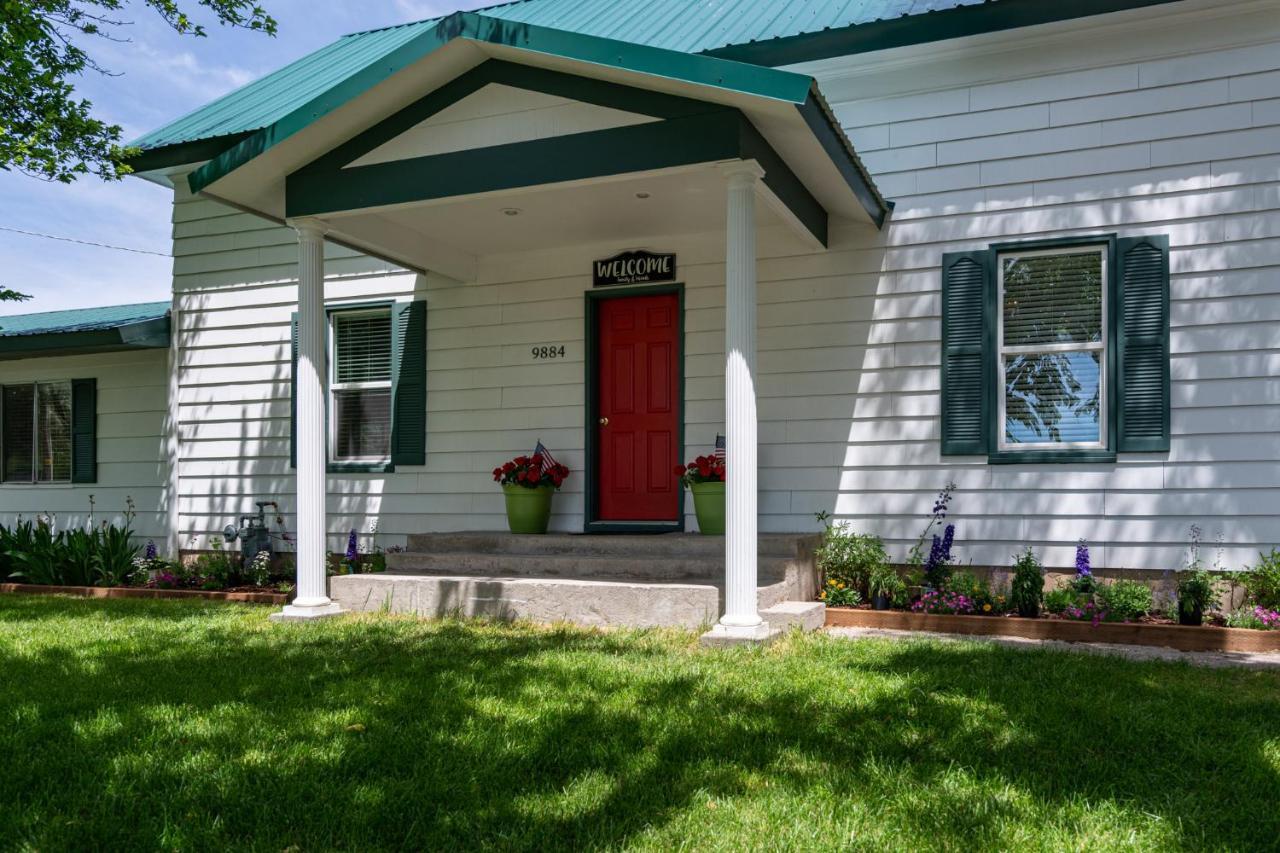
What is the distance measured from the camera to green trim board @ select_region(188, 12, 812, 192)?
559cm

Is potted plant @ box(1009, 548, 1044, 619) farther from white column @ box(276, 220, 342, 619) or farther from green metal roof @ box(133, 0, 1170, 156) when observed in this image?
white column @ box(276, 220, 342, 619)

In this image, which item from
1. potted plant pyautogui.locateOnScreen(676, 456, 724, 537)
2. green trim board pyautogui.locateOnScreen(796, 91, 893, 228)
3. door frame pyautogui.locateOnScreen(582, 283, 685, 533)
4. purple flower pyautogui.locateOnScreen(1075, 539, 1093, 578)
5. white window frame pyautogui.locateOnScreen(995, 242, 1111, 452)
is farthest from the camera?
door frame pyautogui.locateOnScreen(582, 283, 685, 533)

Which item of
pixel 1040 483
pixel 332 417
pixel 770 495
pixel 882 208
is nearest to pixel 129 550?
pixel 332 417

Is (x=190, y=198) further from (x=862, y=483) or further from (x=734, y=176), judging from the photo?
(x=862, y=483)

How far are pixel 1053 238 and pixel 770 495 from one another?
2942mm

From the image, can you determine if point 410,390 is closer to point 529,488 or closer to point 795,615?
point 529,488

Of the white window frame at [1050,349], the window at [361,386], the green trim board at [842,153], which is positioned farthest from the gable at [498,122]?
the white window frame at [1050,349]

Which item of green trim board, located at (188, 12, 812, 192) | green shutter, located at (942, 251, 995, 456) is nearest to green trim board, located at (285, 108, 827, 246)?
green trim board, located at (188, 12, 812, 192)

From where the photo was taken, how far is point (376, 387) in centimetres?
979

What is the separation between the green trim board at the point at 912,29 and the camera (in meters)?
7.17

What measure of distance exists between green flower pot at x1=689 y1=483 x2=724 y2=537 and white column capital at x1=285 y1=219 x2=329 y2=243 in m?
3.49

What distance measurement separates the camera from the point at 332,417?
9953mm

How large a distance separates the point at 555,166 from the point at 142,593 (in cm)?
613

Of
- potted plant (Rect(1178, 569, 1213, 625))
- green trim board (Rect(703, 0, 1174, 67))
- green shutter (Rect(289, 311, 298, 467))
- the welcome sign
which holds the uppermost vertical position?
green trim board (Rect(703, 0, 1174, 67))
